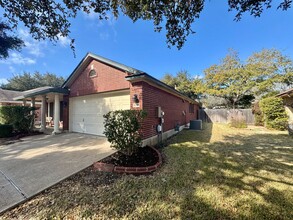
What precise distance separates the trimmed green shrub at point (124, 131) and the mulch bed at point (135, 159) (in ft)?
0.65

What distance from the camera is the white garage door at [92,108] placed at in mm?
6938

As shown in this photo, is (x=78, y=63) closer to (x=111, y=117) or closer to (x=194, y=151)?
(x=111, y=117)

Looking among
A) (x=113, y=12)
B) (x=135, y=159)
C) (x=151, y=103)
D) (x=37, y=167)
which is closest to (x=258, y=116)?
(x=151, y=103)

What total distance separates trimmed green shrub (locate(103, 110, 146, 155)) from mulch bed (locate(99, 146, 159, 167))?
0.65 ft

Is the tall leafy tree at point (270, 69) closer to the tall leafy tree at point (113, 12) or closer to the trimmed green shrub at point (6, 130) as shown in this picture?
the tall leafy tree at point (113, 12)

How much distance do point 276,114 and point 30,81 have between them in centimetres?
3970

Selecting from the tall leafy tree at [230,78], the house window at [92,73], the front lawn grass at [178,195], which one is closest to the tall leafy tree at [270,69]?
the tall leafy tree at [230,78]

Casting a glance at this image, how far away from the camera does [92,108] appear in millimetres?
8031

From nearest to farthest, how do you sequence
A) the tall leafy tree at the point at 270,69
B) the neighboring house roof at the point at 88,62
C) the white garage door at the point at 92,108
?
the neighboring house roof at the point at 88,62 < the white garage door at the point at 92,108 < the tall leafy tree at the point at 270,69

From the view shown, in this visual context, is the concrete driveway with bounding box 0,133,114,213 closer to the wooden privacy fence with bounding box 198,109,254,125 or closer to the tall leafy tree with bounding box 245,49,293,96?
the wooden privacy fence with bounding box 198,109,254,125

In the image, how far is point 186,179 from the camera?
328 cm

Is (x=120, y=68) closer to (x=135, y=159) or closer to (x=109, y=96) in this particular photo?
(x=109, y=96)

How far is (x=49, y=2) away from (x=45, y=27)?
0.75m

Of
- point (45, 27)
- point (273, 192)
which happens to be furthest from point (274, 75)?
point (45, 27)
